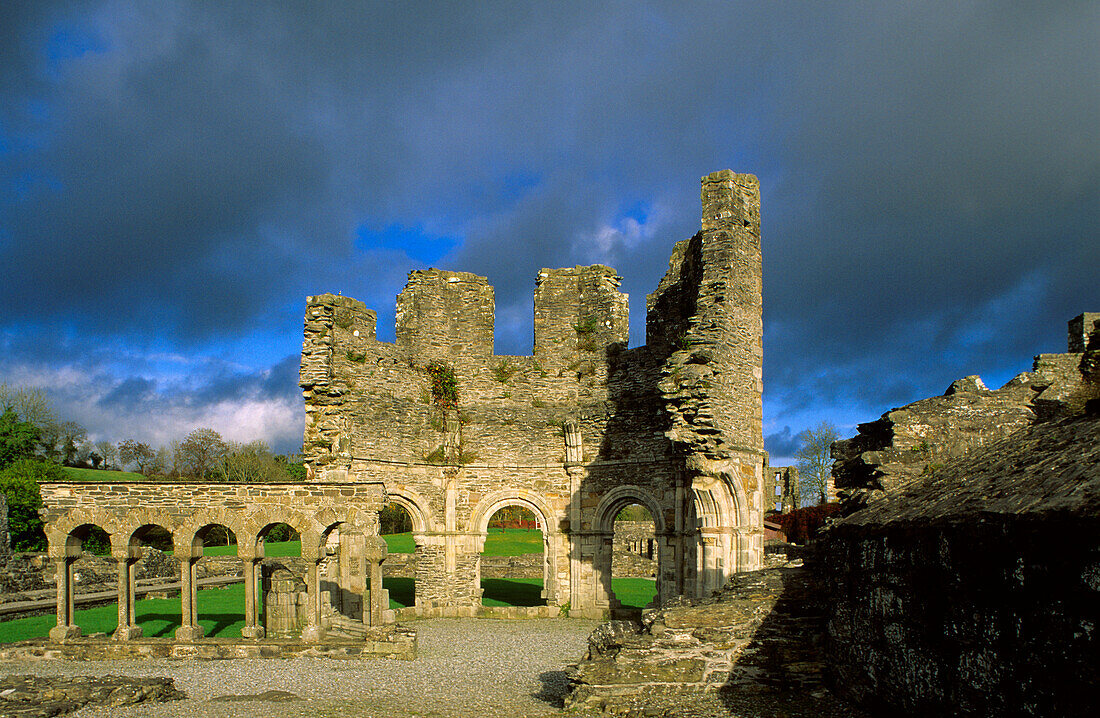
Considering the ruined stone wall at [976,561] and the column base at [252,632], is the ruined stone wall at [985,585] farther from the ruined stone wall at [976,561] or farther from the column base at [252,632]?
the column base at [252,632]

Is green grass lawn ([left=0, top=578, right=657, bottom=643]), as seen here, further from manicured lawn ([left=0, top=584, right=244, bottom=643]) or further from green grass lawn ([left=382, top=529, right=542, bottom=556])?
green grass lawn ([left=382, top=529, right=542, bottom=556])

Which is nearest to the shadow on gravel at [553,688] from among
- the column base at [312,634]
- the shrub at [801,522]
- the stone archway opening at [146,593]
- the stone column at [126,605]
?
the column base at [312,634]

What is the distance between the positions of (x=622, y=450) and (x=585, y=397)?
6.41 feet

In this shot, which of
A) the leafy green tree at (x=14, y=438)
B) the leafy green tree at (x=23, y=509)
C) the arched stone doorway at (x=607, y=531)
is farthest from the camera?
the leafy green tree at (x=14, y=438)

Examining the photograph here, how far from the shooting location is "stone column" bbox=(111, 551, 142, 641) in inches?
557

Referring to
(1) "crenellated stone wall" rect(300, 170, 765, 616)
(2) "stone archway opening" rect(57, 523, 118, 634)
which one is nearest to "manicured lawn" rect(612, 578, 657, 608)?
(1) "crenellated stone wall" rect(300, 170, 765, 616)

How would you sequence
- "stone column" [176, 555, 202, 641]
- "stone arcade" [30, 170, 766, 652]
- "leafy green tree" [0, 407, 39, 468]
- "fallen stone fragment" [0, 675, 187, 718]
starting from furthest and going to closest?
1. "leafy green tree" [0, 407, 39, 468]
2. "stone arcade" [30, 170, 766, 652]
3. "stone column" [176, 555, 202, 641]
4. "fallen stone fragment" [0, 675, 187, 718]

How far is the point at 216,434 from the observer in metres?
58.7

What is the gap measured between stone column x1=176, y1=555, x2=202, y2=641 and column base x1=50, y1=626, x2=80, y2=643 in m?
1.84

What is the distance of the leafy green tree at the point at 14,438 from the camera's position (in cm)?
3692

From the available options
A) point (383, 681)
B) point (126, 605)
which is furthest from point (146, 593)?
point (383, 681)

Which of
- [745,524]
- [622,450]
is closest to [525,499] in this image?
[622,450]

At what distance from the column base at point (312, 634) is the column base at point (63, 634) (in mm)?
4235

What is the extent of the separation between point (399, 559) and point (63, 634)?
1815cm
